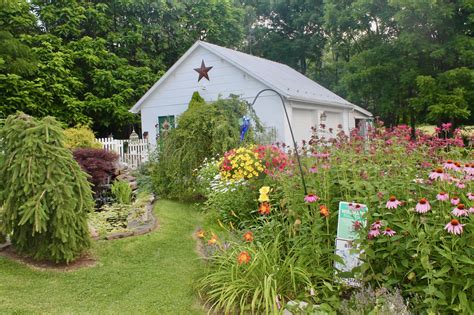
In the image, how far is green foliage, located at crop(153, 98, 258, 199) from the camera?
26.3 ft

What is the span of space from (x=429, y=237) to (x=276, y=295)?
3.91 feet

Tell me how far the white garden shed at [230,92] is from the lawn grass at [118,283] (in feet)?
25.1

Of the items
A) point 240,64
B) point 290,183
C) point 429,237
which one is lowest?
point 429,237

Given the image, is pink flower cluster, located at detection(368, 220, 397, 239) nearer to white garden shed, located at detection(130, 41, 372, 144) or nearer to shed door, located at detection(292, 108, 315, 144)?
white garden shed, located at detection(130, 41, 372, 144)

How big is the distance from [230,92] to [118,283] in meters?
9.80

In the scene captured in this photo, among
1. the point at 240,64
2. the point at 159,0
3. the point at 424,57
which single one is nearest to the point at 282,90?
the point at 240,64

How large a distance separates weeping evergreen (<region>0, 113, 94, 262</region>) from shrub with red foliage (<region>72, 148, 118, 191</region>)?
397 centimetres

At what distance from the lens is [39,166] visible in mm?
3910

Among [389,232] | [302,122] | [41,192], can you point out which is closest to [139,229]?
[41,192]

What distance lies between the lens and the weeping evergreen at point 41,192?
3816 mm

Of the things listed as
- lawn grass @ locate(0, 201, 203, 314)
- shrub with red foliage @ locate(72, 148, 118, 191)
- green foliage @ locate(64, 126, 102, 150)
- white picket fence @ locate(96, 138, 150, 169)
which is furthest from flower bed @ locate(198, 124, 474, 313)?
white picket fence @ locate(96, 138, 150, 169)

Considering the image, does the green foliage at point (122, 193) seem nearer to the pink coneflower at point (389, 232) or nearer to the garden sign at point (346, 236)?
the garden sign at point (346, 236)

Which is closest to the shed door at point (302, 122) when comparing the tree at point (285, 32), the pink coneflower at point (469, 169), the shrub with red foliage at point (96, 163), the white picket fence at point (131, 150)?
the white picket fence at point (131, 150)

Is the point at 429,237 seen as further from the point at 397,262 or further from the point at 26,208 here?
the point at 26,208
